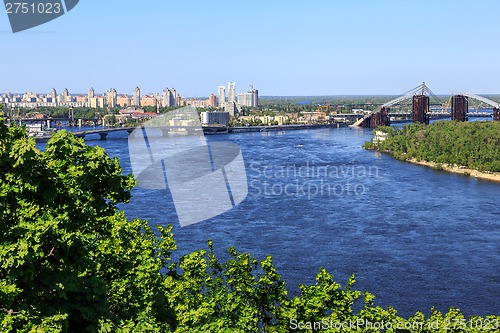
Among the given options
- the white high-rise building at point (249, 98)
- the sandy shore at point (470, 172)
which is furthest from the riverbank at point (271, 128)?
the white high-rise building at point (249, 98)

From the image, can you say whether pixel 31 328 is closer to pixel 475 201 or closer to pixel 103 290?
pixel 103 290

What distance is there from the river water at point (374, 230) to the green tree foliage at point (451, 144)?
1.91m

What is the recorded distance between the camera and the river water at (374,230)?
7.73 metres

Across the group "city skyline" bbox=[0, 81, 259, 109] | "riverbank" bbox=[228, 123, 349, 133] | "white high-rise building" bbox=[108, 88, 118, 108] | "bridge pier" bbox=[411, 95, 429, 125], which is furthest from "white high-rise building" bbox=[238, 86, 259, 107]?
"bridge pier" bbox=[411, 95, 429, 125]

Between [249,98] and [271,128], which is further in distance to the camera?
[249,98]

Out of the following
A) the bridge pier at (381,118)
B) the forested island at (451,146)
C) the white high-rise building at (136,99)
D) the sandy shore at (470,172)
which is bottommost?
the sandy shore at (470,172)

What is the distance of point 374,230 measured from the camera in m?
10.7

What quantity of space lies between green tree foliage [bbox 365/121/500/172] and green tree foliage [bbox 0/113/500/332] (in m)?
16.7

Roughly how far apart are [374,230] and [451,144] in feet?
45.1

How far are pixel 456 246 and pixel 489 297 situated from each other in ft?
7.42

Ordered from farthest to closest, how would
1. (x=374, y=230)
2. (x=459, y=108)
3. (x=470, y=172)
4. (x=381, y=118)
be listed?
1. (x=381, y=118)
2. (x=459, y=108)
3. (x=470, y=172)
4. (x=374, y=230)

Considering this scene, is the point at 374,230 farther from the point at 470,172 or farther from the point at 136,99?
the point at 136,99

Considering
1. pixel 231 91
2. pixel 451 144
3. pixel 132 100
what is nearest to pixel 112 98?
pixel 132 100

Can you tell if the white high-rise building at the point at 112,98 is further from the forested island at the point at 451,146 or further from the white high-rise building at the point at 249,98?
the forested island at the point at 451,146
